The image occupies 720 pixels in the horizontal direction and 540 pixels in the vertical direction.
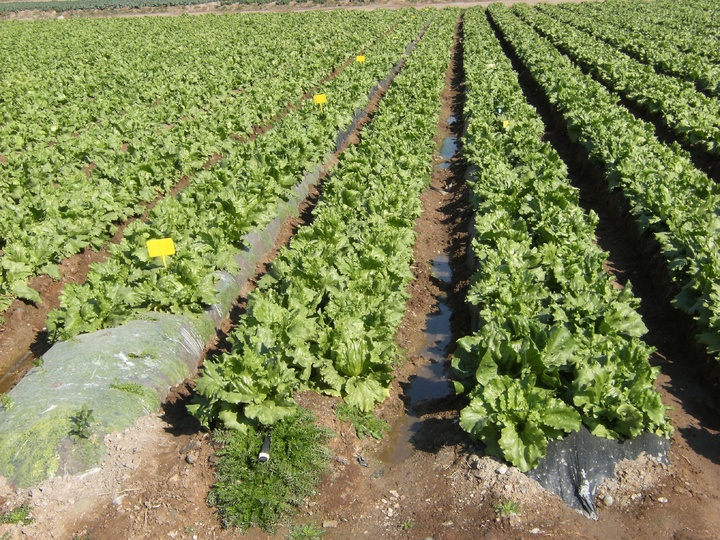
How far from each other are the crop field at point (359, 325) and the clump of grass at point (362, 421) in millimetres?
29

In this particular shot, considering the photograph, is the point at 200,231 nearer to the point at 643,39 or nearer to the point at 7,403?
the point at 7,403

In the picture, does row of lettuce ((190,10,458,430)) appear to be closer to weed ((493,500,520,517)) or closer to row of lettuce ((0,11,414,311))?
weed ((493,500,520,517))

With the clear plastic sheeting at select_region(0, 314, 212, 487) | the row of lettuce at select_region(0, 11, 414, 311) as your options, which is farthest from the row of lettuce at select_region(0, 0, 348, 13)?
the clear plastic sheeting at select_region(0, 314, 212, 487)

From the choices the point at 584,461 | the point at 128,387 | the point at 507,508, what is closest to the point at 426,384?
the point at 584,461

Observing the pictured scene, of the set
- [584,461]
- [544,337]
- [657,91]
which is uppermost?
[544,337]

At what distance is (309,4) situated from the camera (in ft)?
191

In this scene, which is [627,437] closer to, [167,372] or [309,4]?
[167,372]

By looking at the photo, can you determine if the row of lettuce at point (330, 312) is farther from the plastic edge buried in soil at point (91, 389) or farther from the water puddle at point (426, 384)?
the plastic edge buried in soil at point (91, 389)

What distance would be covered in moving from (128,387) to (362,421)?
94.5 inches

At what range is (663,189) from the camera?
9734 mm

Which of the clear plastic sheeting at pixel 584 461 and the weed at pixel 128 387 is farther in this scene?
Result: the weed at pixel 128 387

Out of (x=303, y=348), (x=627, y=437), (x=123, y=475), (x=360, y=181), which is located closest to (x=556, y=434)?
(x=627, y=437)

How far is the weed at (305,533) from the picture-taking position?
5.17 metres

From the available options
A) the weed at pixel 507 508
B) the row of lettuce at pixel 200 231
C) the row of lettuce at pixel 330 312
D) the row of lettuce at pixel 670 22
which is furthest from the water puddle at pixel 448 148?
the weed at pixel 507 508
